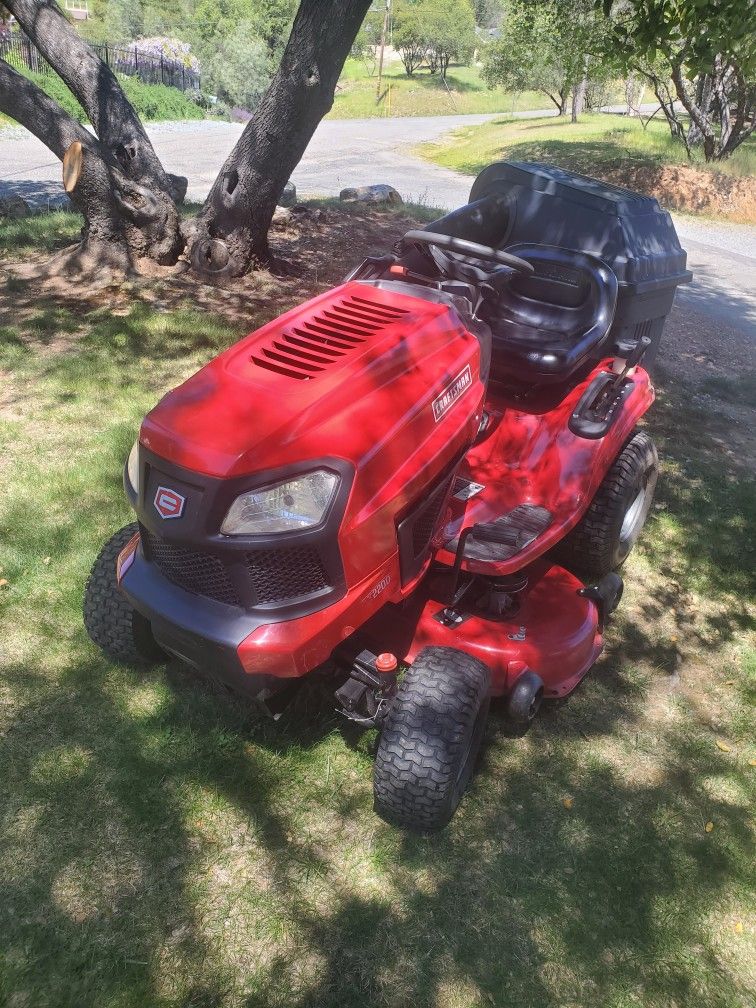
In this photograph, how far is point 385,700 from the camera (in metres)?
2.55

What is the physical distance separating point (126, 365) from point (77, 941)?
410 centimetres

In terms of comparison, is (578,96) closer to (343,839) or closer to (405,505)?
(405,505)

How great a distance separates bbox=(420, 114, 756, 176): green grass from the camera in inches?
690

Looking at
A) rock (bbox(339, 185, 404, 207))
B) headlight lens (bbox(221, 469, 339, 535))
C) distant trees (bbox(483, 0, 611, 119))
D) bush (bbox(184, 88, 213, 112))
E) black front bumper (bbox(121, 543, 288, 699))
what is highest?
distant trees (bbox(483, 0, 611, 119))

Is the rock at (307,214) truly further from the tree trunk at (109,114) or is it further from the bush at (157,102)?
the bush at (157,102)

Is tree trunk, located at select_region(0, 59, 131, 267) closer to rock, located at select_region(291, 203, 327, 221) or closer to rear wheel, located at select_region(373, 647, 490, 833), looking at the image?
rock, located at select_region(291, 203, 327, 221)

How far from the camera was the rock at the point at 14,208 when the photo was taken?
30.7 ft

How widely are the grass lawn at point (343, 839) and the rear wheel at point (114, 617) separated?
0.45ft

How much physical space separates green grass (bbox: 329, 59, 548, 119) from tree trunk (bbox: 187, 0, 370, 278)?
3368 centimetres

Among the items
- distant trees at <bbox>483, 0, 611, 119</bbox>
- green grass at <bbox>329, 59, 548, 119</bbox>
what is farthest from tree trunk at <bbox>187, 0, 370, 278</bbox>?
green grass at <bbox>329, 59, 548, 119</bbox>

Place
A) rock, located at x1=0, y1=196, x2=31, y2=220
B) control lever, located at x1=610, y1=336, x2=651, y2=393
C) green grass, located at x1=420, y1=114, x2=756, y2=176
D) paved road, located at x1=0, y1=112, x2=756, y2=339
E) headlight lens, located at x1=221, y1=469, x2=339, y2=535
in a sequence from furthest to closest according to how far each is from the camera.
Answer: green grass, located at x1=420, y1=114, x2=756, y2=176, paved road, located at x1=0, y1=112, x2=756, y2=339, rock, located at x1=0, y1=196, x2=31, y2=220, control lever, located at x1=610, y1=336, x2=651, y2=393, headlight lens, located at x1=221, y1=469, x2=339, y2=535

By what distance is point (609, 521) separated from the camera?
11.7ft

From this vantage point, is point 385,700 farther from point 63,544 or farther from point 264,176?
point 264,176

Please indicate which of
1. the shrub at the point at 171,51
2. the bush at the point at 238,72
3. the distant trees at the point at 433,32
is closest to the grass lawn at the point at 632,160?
the bush at the point at 238,72
